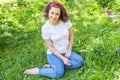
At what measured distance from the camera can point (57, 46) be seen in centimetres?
476

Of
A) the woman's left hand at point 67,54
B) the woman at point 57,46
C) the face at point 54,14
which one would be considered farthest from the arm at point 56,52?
the face at point 54,14

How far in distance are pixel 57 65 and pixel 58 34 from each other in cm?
46

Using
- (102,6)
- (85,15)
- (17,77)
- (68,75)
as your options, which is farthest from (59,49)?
(102,6)

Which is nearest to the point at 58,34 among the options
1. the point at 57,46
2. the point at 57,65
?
the point at 57,46

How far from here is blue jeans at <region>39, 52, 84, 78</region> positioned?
Result: 15.0ft

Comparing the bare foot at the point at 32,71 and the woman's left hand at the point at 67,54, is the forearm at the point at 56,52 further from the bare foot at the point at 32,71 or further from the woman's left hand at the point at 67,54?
the bare foot at the point at 32,71

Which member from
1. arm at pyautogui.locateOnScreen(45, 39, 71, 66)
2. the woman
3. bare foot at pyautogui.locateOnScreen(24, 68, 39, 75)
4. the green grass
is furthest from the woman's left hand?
bare foot at pyautogui.locateOnScreen(24, 68, 39, 75)

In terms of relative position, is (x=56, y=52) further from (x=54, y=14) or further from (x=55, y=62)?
(x=54, y=14)

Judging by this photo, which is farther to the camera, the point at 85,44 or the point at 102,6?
the point at 102,6

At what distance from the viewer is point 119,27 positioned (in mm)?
5723

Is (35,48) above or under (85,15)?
under

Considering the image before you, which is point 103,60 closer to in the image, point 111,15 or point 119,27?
point 119,27

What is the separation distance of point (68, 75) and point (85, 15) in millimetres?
2117

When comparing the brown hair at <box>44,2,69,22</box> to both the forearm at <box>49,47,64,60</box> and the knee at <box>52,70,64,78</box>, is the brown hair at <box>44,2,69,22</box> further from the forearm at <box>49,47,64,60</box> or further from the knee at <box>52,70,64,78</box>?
the knee at <box>52,70,64,78</box>
